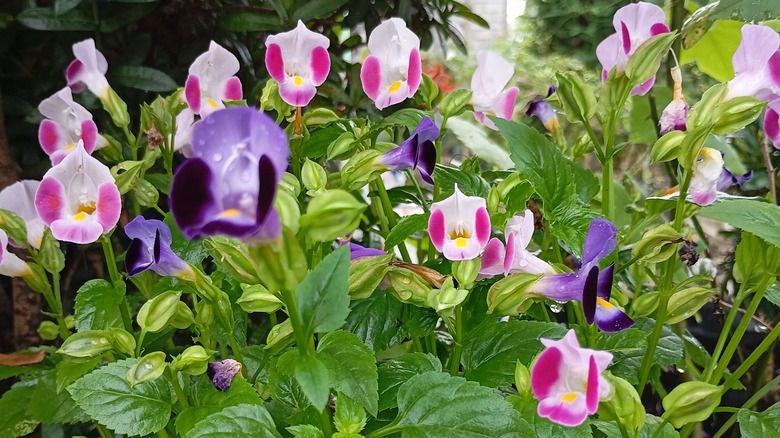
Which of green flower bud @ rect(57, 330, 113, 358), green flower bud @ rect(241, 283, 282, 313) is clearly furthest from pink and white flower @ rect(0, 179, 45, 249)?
green flower bud @ rect(241, 283, 282, 313)

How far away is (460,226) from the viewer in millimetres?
447

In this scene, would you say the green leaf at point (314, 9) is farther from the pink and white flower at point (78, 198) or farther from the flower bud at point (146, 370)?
the flower bud at point (146, 370)

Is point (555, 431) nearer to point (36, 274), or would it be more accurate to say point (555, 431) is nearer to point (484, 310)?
point (484, 310)

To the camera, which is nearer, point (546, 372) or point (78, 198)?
point (546, 372)

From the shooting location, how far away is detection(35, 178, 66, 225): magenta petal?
1.50 feet

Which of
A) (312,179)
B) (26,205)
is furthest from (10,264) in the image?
(312,179)

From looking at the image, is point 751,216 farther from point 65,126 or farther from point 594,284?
point 65,126

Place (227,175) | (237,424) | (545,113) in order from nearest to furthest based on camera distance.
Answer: (227,175)
(237,424)
(545,113)

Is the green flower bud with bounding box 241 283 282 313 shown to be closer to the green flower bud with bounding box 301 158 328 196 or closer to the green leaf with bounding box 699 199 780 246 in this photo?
the green flower bud with bounding box 301 158 328 196

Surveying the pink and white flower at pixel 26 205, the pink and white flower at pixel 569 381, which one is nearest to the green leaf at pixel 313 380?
the pink and white flower at pixel 569 381

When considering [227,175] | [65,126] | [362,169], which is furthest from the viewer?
[65,126]

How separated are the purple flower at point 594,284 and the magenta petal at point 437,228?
7 cm

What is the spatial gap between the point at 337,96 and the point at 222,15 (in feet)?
0.59

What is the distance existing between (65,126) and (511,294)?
1.39 feet
